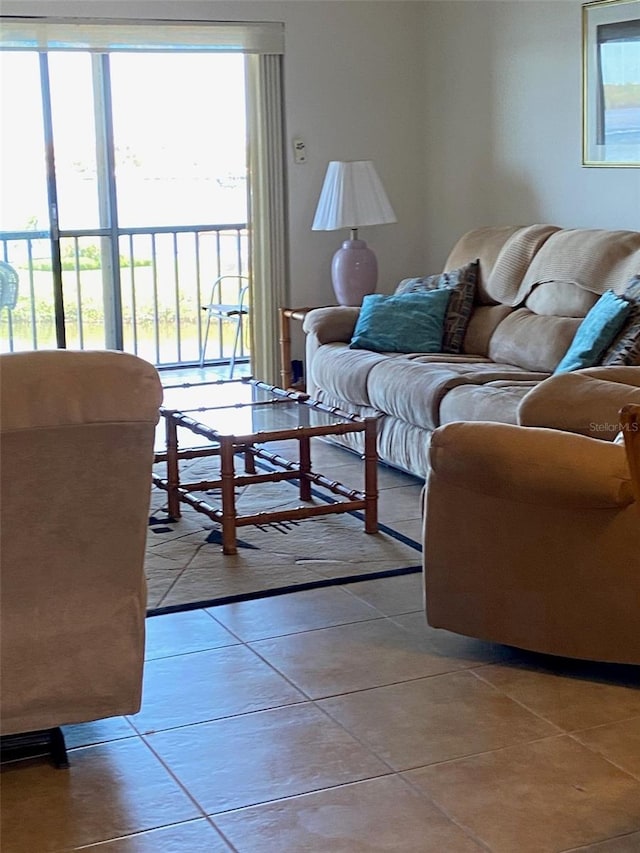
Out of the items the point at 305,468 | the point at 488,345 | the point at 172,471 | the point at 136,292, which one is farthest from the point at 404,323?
the point at 136,292

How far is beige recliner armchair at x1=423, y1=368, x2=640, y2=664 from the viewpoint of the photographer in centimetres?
270

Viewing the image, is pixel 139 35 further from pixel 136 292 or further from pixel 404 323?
pixel 404 323

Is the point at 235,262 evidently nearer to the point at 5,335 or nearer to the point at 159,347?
the point at 159,347

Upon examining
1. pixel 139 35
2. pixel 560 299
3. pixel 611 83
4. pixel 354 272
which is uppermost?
pixel 139 35

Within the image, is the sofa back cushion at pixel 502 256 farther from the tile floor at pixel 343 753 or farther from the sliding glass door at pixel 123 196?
the tile floor at pixel 343 753

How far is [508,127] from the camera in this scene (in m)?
5.84

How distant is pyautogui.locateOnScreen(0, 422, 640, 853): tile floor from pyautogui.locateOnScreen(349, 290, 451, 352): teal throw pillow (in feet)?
6.78

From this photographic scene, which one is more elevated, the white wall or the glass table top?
the white wall

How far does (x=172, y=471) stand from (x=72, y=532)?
1941 millimetres

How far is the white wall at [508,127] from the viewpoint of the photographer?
210 inches

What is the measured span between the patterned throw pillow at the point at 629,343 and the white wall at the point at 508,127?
1.13 m

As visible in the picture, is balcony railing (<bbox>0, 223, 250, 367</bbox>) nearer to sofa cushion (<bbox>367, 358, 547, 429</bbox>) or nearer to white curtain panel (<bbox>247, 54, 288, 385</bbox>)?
white curtain panel (<bbox>247, 54, 288, 385</bbox>)

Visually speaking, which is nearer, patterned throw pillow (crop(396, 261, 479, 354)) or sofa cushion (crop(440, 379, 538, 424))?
sofa cushion (crop(440, 379, 538, 424))

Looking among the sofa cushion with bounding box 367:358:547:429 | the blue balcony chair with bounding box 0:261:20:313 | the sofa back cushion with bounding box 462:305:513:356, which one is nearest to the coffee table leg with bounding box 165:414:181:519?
the sofa cushion with bounding box 367:358:547:429
